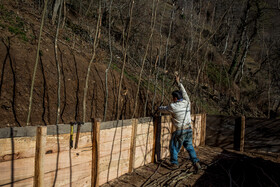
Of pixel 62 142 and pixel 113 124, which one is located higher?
→ pixel 113 124

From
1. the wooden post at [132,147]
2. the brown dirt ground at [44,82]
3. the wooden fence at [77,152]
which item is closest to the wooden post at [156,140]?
the wooden fence at [77,152]

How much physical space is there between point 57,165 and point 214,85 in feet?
42.1

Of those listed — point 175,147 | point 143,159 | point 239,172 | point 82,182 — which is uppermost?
point 175,147

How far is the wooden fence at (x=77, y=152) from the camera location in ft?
6.17

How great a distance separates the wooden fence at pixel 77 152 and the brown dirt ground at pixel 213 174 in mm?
215

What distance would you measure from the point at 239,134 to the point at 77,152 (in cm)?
440

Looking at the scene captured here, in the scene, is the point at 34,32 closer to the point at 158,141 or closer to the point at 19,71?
the point at 19,71

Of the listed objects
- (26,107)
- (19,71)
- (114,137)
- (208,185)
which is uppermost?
(19,71)

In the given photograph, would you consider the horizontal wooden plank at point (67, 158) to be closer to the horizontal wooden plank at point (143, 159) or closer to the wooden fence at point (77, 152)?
→ the wooden fence at point (77, 152)

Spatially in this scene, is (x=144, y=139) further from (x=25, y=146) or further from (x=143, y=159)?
(x=25, y=146)

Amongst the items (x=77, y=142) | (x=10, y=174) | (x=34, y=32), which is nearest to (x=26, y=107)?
(x=77, y=142)

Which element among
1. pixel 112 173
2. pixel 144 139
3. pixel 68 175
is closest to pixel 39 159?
pixel 68 175

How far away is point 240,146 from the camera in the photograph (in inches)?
206

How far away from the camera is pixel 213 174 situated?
3682mm
